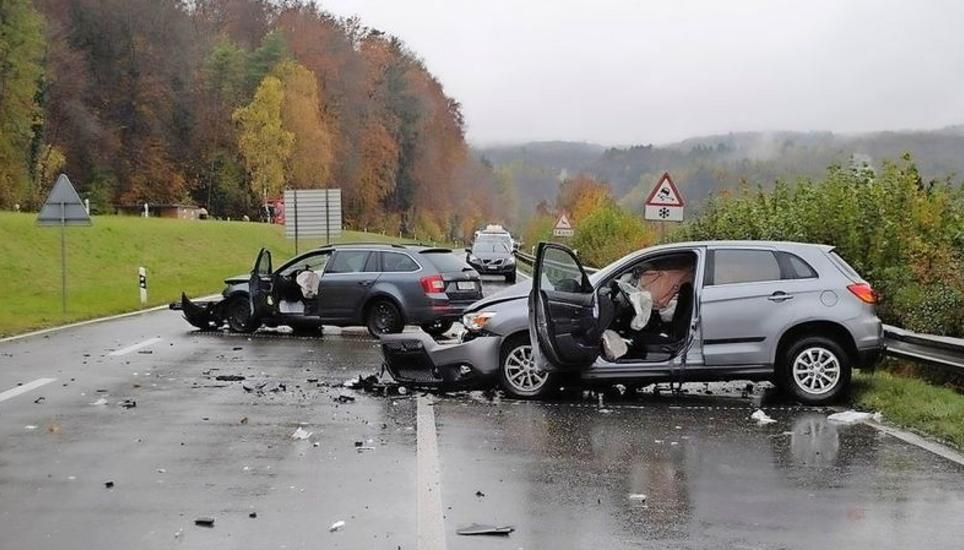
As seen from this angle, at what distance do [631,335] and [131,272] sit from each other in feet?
119

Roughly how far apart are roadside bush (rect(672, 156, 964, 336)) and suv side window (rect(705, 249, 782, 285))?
315 cm

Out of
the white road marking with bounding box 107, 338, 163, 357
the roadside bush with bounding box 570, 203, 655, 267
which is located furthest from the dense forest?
the white road marking with bounding box 107, 338, 163, 357

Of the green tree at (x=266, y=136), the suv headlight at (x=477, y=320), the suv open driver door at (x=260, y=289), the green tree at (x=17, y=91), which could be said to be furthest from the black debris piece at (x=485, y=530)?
the green tree at (x=266, y=136)

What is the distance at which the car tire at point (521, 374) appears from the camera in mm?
11500

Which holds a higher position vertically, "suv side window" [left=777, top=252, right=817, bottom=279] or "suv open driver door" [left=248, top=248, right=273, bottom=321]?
"suv side window" [left=777, top=252, right=817, bottom=279]

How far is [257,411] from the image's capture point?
35.1 feet

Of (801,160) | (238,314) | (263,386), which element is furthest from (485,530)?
(801,160)

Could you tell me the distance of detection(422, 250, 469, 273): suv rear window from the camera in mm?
19078

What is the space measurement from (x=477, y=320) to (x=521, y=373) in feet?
2.49

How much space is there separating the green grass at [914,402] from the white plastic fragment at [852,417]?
98 millimetres

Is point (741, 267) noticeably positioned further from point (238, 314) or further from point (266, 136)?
point (266, 136)

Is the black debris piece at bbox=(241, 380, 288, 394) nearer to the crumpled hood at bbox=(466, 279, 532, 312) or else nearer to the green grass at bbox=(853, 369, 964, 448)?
the crumpled hood at bbox=(466, 279, 532, 312)

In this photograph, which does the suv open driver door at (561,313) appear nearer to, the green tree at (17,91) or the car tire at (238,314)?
the car tire at (238,314)

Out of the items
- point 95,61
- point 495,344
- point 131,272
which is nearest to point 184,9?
point 95,61
